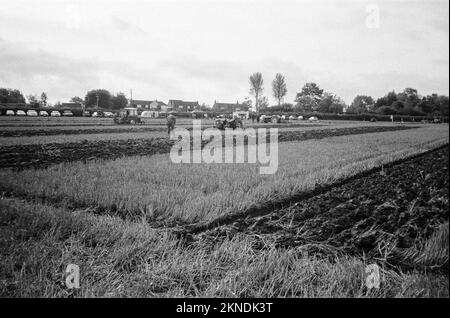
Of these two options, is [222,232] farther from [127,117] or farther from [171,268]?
[127,117]

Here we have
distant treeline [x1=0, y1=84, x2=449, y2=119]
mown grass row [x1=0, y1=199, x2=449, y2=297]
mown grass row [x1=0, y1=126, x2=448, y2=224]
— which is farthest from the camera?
mown grass row [x1=0, y1=126, x2=448, y2=224]

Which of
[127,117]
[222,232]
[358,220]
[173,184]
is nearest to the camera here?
[222,232]

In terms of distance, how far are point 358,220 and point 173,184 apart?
11.5 feet

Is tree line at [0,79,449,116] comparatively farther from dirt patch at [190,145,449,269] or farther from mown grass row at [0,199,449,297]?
mown grass row at [0,199,449,297]

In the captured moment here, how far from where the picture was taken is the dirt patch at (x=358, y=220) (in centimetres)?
371

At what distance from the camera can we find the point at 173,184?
645 cm

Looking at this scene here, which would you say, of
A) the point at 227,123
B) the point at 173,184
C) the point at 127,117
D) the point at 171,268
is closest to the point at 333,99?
the point at 173,184

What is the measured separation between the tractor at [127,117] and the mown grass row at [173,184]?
71.3 ft

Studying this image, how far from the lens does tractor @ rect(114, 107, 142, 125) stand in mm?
29906

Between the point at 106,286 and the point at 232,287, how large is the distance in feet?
3.49

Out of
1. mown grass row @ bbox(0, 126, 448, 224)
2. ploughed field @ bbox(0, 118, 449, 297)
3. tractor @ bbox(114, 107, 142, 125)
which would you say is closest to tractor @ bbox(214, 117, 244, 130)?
tractor @ bbox(114, 107, 142, 125)

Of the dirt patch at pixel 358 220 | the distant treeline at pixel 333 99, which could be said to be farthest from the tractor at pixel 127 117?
the dirt patch at pixel 358 220

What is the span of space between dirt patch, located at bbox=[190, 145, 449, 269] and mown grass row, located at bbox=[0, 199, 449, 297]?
33 cm
